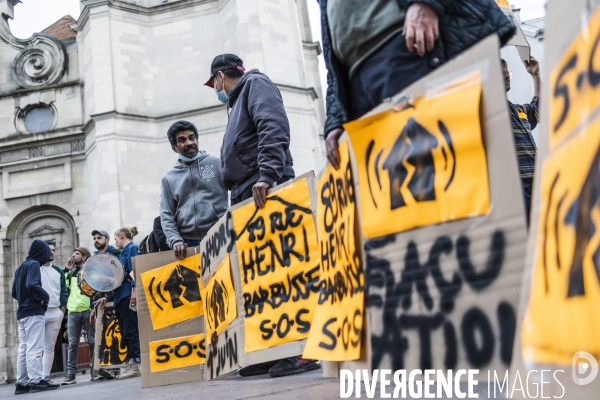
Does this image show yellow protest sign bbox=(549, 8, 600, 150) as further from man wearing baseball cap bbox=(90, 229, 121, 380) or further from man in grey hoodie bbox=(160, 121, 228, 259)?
man wearing baseball cap bbox=(90, 229, 121, 380)

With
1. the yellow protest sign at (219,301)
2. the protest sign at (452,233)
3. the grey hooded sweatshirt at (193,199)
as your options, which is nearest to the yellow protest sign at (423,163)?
the protest sign at (452,233)

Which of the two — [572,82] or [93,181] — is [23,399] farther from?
[93,181]

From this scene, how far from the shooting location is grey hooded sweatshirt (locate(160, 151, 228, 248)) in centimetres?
553

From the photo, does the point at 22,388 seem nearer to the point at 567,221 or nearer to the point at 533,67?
the point at 533,67

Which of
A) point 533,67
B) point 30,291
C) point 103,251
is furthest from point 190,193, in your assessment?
point 103,251

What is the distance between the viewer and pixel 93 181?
71.4 feet

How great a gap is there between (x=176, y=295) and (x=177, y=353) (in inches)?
16.8

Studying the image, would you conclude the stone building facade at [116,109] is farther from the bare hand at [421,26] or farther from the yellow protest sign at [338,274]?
the bare hand at [421,26]

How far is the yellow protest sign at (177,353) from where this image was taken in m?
5.11

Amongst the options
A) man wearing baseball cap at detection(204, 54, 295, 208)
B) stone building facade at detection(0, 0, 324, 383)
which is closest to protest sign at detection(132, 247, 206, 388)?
man wearing baseball cap at detection(204, 54, 295, 208)

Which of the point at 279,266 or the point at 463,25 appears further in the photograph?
the point at 279,266

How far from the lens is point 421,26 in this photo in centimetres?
263

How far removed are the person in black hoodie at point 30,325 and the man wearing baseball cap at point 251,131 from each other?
4.02m

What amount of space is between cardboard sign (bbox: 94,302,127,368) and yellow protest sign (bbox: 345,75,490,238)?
6.40m
